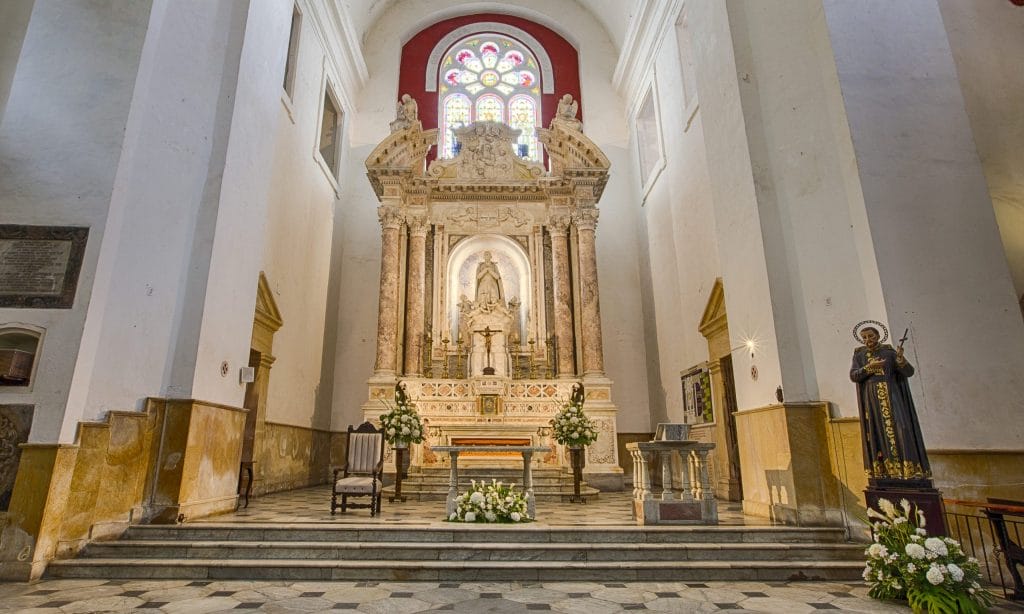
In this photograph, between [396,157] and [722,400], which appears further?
[396,157]

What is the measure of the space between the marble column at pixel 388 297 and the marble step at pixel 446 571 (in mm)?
6395

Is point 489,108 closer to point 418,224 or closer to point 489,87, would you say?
point 489,87

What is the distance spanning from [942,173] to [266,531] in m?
7.77

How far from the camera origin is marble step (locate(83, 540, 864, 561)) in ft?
16.2

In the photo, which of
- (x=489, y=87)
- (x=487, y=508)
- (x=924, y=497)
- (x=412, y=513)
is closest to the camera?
(x=924, y=497)

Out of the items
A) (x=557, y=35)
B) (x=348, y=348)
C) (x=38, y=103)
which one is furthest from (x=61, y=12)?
(x=557, y=35)

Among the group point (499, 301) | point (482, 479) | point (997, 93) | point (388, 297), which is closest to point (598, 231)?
point (499, 301)

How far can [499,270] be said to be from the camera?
1277 centimetres

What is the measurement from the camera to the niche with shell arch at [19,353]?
4859 mm

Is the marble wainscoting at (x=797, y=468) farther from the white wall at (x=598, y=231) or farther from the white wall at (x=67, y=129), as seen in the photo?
the white wall at (x=67, y=129)

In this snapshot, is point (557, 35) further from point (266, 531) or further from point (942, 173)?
point (266, 531)

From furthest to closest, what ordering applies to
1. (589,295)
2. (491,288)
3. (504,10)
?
(504,10) → (491,288) → (589,295)

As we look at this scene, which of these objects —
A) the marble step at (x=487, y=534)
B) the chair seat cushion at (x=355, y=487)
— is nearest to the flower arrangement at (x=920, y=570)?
the marble step at (x=487, y=534)

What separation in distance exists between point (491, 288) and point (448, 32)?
820 cm
